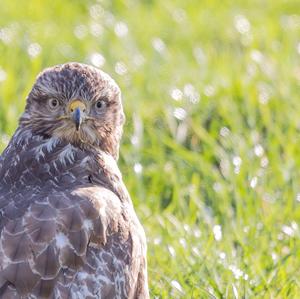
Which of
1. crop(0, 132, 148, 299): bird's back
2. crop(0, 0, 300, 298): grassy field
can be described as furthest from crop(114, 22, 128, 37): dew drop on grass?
crop(0, 132, 148, 299): bird's back

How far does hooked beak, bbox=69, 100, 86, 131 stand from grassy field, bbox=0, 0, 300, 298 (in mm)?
961

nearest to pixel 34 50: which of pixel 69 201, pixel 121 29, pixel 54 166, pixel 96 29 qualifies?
pixel 96 29

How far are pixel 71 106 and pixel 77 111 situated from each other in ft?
→ 0.25

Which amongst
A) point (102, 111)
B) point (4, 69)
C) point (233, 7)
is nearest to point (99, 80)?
point (102, 111)

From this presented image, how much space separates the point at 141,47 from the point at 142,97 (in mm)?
1205

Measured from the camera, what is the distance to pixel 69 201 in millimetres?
5309

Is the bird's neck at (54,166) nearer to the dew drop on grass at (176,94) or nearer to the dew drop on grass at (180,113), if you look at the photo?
the dew drop on grass at (180,113)

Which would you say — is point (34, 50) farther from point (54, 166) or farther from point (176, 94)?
point (54, 166)

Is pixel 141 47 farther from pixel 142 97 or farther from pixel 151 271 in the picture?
pixel 151 271

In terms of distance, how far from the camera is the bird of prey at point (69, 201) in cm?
508

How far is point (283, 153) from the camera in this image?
7730 millimetres

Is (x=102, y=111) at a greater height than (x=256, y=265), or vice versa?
(x=102, y=111)

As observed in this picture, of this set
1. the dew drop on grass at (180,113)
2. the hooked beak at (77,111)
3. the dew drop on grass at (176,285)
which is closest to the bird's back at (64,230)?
the hooked beak at (77,111)

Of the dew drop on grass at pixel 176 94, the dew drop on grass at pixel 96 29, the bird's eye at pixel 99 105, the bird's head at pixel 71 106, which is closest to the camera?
the bird's head at pixel 71 106
